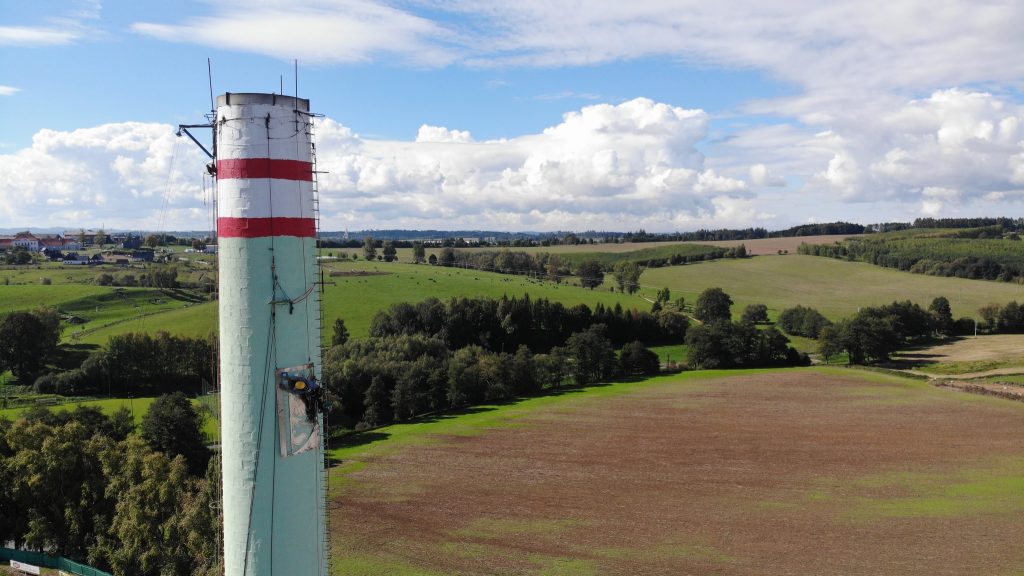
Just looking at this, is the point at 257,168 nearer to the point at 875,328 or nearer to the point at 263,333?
the point at 263,333

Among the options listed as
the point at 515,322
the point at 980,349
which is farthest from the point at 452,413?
Answer: the point at 980,349

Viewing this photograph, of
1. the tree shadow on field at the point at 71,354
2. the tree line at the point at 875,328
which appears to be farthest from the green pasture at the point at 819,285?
the tree shadow on field at the point at 71,354

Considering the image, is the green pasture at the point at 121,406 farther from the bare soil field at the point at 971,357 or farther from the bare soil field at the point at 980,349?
the bare soil field at the point at 980,349

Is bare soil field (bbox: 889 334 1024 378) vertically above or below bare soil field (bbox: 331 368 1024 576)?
above

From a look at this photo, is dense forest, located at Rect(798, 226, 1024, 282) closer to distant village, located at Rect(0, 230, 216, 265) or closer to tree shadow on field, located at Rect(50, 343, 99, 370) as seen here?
tree shadow on field, located at Rect(50, 343, 99, 370)

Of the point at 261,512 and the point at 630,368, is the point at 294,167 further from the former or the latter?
the point at 630,368

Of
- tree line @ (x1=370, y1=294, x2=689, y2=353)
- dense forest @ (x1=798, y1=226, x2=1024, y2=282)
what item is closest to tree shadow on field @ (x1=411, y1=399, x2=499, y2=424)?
tree line @ (x1=370, y1=294, x2=689, y2=353)

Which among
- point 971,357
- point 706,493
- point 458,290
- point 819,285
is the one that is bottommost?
point 706,493
